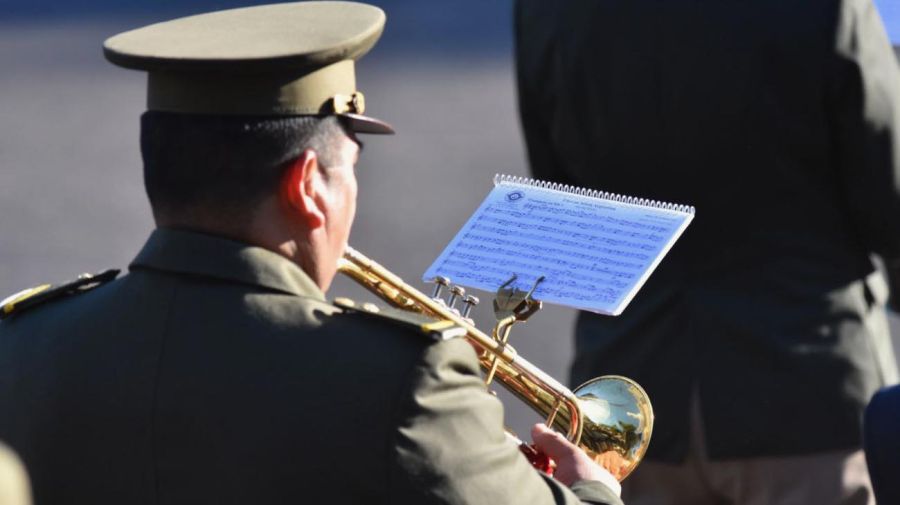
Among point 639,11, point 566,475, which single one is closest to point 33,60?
point 639,11

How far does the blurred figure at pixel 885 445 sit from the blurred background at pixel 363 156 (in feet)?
9.63

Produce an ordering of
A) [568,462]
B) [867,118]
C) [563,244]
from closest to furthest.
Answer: [568,462] < [563,244] < [867,118]

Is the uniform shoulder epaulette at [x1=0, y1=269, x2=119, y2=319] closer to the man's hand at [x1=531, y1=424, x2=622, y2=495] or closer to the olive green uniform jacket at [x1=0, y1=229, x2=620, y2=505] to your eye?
the olive green uniform jacket at [x1=0, y1=229, x2=620, y2=505]

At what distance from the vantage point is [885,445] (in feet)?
6.25

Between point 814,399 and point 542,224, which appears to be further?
point 814,399

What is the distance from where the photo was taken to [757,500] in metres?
3.15

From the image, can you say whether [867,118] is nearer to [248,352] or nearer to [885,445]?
[885,445]

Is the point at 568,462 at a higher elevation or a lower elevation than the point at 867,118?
lower

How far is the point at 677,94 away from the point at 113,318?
131 cm

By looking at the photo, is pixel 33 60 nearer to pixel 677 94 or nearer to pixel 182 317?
pixel 677 94

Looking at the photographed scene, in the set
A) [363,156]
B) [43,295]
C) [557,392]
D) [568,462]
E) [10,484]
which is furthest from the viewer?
[363,156]

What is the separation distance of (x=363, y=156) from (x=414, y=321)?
5.24m

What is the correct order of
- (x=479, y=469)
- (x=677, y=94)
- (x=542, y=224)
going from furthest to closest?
(x=677, y=94) < (x=542, y=224) < (x=479, y=469)

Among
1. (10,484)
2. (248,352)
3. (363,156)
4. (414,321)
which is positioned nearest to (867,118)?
(414,321)
